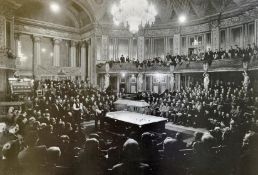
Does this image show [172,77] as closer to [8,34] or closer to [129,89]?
[129,89]

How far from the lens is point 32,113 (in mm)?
11094

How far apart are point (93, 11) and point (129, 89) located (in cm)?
942

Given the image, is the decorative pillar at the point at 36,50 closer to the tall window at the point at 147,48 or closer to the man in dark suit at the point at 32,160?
the tall window at the point at 147,48

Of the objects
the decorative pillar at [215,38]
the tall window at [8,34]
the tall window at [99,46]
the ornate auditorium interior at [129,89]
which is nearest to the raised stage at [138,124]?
the ornate auditorium interior at [129,89]

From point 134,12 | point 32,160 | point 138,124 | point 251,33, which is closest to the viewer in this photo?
point 32,160

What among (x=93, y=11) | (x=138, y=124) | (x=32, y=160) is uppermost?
(x=93, y=11)

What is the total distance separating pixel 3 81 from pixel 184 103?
1217 cm

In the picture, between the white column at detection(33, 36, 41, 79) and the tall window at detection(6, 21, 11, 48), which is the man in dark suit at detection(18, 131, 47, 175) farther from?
the white column at detection(33, 36, 41, 79)

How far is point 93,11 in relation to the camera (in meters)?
24.7

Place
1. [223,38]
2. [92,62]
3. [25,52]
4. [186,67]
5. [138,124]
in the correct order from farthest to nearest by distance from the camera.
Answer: [92,62], [25,52], [223,38], [186,67], [138,124]

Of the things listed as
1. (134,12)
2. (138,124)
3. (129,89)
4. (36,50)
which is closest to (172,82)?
(129,89)

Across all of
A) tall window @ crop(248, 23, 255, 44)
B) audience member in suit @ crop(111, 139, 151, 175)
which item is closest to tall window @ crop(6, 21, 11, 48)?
audience member in suit @ crop(111, 139, 151, 175)

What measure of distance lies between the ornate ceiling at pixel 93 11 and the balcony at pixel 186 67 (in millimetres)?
5364

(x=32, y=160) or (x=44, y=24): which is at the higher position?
(x=44, y=24)
